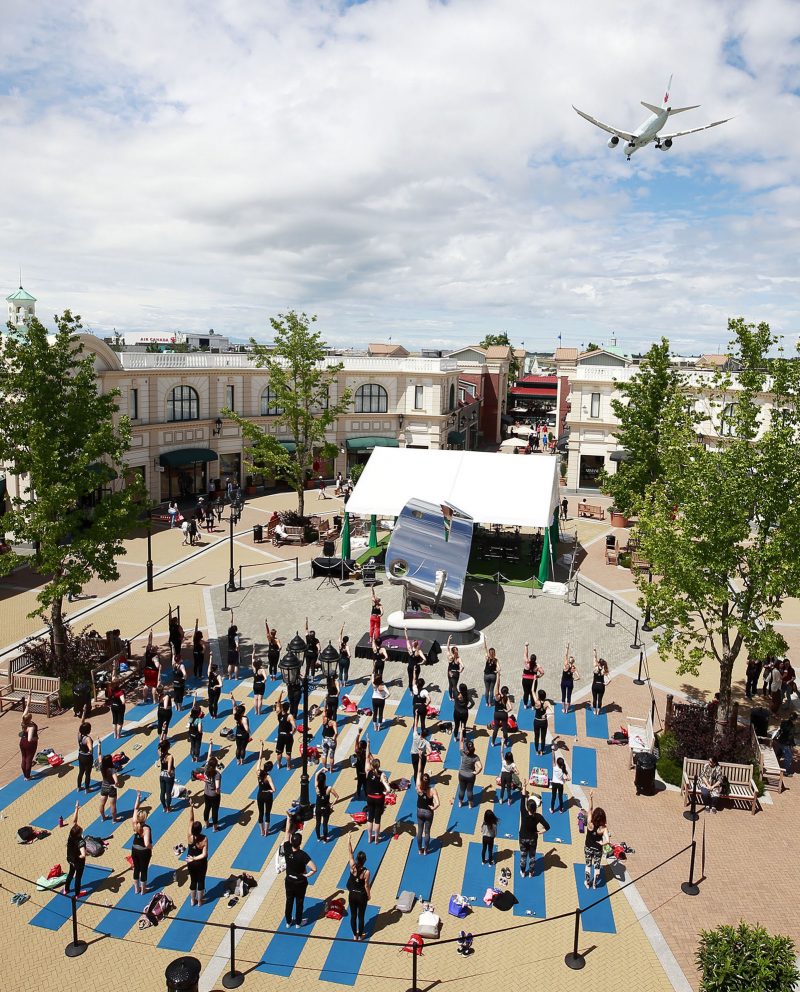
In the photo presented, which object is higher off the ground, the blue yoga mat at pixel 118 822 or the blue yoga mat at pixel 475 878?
the blue yoga mat at pixel 118 822

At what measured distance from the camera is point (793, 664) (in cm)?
2277

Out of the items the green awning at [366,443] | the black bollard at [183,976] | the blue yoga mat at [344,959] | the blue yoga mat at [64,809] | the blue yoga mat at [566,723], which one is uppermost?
the green awning at [366,443]

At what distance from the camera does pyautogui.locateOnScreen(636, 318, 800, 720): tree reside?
15.4 meters

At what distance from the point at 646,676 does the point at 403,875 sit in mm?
11568

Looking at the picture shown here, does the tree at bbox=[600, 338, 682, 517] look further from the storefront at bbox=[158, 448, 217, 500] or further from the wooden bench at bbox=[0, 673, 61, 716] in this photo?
the wooden bench at bbox=[0, 673, 61, 716]

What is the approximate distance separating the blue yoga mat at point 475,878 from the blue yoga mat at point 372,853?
0.89 m

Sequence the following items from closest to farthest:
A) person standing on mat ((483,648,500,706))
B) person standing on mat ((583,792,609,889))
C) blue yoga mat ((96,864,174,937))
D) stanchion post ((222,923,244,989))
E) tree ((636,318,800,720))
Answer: stanchion post ((222,923,244,989)) → blue yoga mat ((96,864,174,937)) → person standing on mat ((583,792,609,889)) → tree ((636,318,800,720)) → person standing on mat ((483,648,500,706))

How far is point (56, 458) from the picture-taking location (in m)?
18.8

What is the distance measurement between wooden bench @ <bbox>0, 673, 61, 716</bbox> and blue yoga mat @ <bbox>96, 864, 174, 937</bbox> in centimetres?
741

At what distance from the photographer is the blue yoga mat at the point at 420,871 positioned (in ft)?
40.3

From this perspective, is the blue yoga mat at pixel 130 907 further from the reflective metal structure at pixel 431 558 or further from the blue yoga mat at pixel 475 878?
the reflective metal structure at pixel 431 558

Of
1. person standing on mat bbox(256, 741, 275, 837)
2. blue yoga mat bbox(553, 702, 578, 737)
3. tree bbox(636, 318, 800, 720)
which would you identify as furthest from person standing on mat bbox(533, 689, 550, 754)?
person standing on mat bbox(256, 741, 275, 837)

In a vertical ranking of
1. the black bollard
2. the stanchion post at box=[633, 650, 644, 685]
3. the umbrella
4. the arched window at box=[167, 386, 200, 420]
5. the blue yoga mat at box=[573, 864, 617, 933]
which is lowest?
the blue yoga mat at box=[573, 864, 617, 933]

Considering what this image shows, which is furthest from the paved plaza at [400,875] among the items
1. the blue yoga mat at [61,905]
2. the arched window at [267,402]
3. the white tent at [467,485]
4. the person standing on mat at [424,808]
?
the arched window at [267,402]
